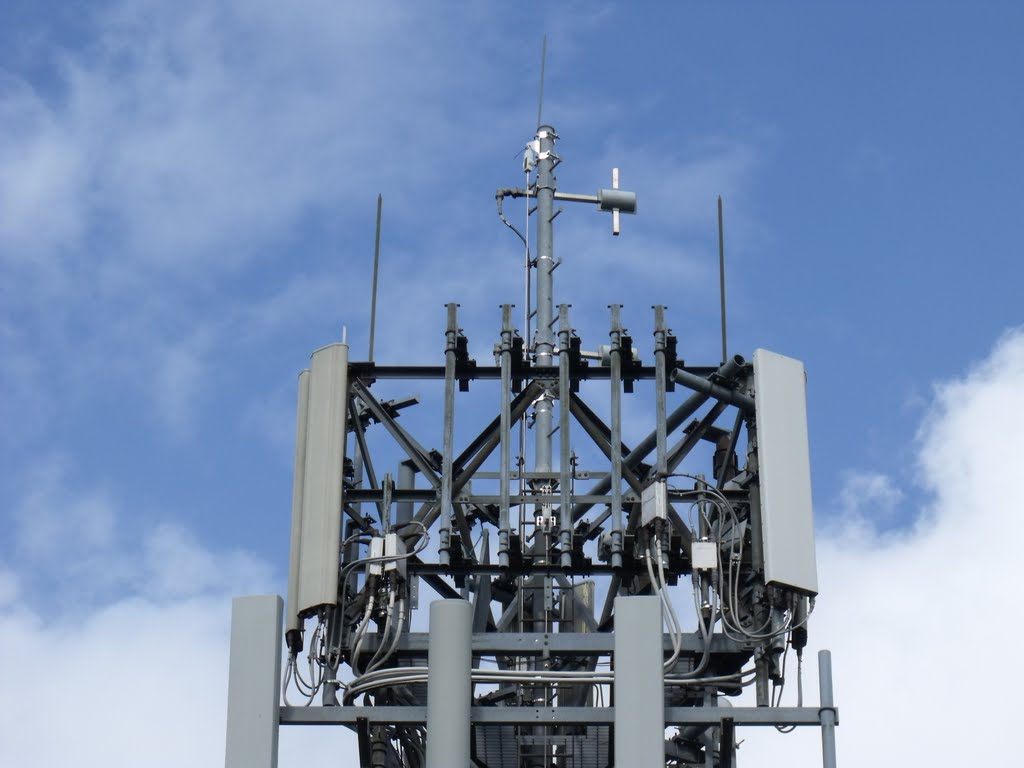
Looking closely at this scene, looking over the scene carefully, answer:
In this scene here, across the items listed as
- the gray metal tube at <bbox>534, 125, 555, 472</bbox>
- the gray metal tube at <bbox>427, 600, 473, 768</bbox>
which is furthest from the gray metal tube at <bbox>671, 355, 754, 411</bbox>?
the gray metal tube at <bbox>427, 600, 473, 768</bbox>

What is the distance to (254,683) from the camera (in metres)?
22.2

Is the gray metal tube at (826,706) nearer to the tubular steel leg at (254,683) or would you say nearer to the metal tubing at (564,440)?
the metal tubing at (564,440)

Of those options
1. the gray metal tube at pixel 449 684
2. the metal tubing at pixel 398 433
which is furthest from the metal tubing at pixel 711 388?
the gray metal tube at pixel 449 684

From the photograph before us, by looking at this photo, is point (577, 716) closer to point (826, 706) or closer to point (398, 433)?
point (826, 706)

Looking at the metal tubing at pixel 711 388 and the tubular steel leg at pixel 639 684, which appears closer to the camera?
the tubular steel leg at pixel 639 684

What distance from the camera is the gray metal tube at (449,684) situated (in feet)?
71.4

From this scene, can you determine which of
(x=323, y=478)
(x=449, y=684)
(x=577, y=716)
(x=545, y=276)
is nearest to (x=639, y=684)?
(x=577, y=716)

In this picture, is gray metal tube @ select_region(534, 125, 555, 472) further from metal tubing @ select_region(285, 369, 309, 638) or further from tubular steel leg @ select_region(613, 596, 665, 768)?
tubular steel leg @ select_region(613, 596, 665, 768)

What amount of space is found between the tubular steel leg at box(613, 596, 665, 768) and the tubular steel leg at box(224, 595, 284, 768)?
3605mm

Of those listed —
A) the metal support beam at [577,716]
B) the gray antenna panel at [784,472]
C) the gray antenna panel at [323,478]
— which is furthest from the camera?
the gray antenna panel at [323,478]

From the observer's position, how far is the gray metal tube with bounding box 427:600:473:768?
21.8 m

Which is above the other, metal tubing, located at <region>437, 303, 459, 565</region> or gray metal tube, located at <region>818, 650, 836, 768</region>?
metal tubing, located at <region>437, 303, 459, 565</region>

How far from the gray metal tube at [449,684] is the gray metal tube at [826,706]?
3.73m

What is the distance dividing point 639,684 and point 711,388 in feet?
13.8
